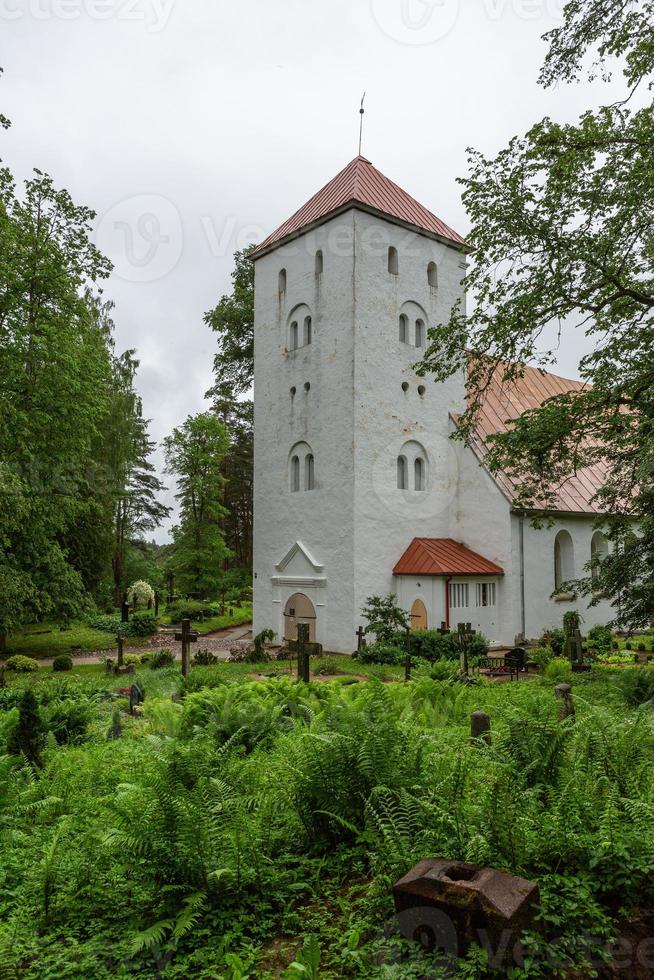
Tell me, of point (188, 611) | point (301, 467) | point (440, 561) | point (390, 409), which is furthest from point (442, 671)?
point (188, 611)

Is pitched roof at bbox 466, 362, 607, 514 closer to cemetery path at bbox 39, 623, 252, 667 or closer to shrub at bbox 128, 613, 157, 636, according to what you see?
cemetery path at bbox 39, 623, 252, 667

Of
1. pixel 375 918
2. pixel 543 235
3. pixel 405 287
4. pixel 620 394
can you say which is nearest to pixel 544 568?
pixel 405 287

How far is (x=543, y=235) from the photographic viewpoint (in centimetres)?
1098

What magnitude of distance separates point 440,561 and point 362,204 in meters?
12.1

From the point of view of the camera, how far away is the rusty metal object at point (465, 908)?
310 cm

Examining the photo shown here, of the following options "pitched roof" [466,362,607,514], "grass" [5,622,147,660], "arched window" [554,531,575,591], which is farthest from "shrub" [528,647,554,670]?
"grass" [5,622,147,660]

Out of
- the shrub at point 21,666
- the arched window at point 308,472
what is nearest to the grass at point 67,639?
the shrub at point 21,666

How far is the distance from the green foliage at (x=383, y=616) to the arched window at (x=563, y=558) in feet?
23.1

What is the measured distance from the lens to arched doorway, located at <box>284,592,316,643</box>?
22.7 m

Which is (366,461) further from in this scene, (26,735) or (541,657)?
(26,735)

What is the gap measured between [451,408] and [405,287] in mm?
4608

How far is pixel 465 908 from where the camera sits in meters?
3.17

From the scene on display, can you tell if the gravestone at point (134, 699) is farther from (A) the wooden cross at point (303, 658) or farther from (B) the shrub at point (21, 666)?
(B) the shrub at point (21, 666)

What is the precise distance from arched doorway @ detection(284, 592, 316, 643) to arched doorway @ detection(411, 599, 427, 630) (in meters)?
3.39
